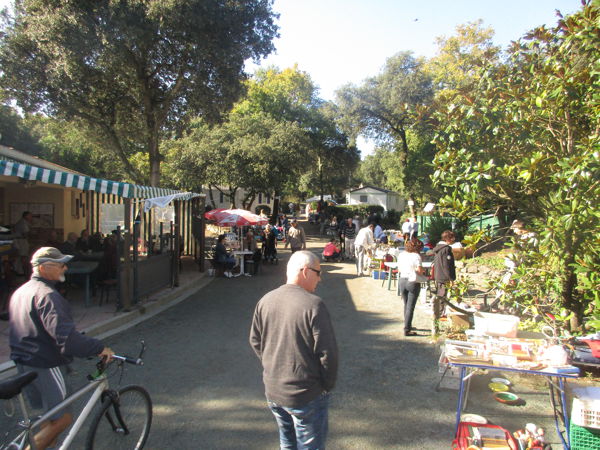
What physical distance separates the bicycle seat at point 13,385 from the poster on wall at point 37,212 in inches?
499

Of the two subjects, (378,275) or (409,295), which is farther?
(378,275)

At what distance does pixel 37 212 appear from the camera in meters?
13.7

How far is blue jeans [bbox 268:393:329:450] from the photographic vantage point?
2584 mm

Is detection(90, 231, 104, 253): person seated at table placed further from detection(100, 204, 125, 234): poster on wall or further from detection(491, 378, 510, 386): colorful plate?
detection(491, 378, 510, 386): colorful plate

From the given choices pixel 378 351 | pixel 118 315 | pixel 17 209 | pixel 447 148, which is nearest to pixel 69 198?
pixel 17 209

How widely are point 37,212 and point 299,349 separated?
14.1 meters

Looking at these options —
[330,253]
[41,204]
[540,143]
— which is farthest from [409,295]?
[41,204]

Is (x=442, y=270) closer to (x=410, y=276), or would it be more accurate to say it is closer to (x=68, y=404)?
(x=410, y=276)

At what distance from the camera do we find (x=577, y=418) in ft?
11.5

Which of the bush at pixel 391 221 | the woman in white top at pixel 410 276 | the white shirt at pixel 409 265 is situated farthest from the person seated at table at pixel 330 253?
the bush at pixel 391 221

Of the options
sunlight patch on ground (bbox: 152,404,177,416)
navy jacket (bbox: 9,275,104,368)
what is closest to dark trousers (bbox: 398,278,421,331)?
sunlight patch on ground (bbox: 152,404,177,416)

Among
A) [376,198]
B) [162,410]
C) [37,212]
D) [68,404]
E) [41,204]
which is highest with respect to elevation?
[376,198]

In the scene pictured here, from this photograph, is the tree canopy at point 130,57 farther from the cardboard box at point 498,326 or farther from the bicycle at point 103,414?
the cardboard box at point 498,326

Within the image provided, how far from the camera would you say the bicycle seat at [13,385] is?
2606 millimetres
